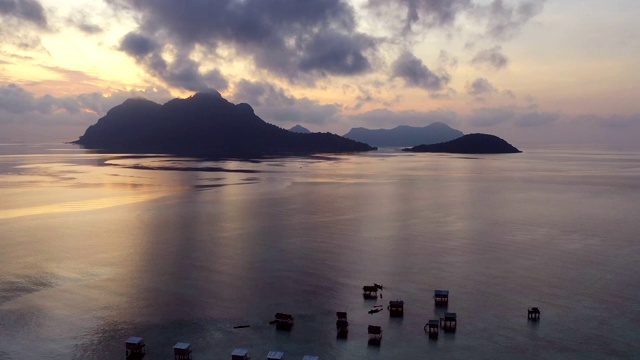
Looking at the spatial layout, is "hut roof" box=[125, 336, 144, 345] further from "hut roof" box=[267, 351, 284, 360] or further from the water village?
"hut roof" box=[267, 351, 284, 360]

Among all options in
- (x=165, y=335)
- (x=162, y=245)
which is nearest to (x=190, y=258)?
(x=162, y=245)

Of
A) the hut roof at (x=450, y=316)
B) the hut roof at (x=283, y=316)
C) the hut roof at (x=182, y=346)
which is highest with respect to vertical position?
the hut roof at (x=450, y=316)

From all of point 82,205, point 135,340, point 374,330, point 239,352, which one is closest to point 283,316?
point 239,352

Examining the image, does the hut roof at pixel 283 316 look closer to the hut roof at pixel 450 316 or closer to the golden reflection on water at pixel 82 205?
the hut roof at pixel 450 316

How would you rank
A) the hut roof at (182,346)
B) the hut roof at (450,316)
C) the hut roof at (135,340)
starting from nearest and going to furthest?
the hut roof at (182,346) < the hut roof at (135,340) < the hut roof at (450,316)

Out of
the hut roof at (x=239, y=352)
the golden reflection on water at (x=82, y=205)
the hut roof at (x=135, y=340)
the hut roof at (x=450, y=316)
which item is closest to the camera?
the hut roof at (x=239, y=352)

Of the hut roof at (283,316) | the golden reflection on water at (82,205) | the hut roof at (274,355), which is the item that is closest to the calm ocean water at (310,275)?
the golden reflection on water at (82,205)

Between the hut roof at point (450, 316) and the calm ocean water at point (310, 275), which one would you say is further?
the hut roof at point (450, 316)

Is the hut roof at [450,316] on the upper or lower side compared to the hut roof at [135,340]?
upper
